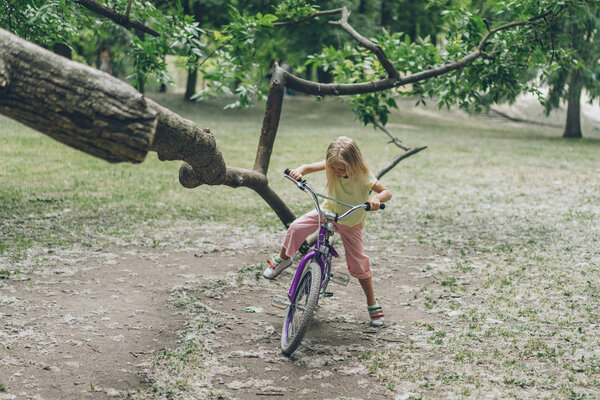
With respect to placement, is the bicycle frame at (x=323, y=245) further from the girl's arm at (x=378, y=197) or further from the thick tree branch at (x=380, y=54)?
the thick tree branch at (x=380, y=54)

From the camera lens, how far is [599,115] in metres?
34.8

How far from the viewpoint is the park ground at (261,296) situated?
13.6ft

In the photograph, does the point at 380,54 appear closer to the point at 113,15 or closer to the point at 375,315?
the point at 113,15

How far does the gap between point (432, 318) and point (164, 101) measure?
27429mm

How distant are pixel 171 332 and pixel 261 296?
50.7 inches

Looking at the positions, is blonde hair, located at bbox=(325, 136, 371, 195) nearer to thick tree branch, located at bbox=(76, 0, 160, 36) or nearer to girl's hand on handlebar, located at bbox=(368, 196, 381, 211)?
girl's hand on handlebar, located at bbox=(368, 196, 381, 211)

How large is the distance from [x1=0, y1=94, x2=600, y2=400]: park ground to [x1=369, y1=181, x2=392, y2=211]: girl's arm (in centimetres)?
113

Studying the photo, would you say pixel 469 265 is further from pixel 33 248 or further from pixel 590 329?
pixel 33 248

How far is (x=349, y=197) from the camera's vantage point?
495 centimetres

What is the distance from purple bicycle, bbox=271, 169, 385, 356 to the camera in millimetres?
4445

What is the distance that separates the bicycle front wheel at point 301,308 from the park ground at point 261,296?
0.14m

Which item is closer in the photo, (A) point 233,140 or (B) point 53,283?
(B) point 53,283

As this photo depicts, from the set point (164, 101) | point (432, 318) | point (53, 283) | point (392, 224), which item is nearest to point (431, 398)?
point (432, 318)

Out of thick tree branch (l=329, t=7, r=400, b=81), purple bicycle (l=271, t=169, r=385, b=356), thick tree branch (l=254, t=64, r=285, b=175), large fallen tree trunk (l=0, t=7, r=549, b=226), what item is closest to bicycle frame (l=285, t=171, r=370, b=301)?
purple bicycle (l=271, t=169, r=385, b=356)
